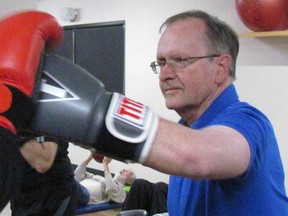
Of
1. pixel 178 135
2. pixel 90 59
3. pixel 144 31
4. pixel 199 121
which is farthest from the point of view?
pixel 90 59

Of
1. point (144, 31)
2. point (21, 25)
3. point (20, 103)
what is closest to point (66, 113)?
point (20, 103)

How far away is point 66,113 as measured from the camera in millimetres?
843

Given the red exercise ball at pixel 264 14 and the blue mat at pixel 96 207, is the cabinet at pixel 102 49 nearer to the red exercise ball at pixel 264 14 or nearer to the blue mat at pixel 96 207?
the blue mat at pixel 96 207

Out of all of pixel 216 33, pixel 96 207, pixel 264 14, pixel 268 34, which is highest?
pixel 216 33

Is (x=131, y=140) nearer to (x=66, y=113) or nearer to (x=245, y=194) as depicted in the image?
(x=66, y=113)

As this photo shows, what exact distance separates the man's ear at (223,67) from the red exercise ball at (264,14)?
1959mm

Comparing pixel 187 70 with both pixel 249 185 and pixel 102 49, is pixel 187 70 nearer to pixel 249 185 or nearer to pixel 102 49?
pixel 249 185

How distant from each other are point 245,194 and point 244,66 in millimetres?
3056

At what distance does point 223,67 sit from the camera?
1369mm

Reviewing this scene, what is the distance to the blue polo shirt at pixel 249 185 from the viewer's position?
96 cm

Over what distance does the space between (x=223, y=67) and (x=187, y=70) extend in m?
0.14

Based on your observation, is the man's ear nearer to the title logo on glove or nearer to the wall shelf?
the title logo on glove

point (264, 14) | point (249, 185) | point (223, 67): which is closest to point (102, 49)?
point (264, 14)

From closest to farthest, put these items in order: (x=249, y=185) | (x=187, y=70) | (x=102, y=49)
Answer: (x=249, y=185)
(x=187, y=70)
(x=102, y=49)
